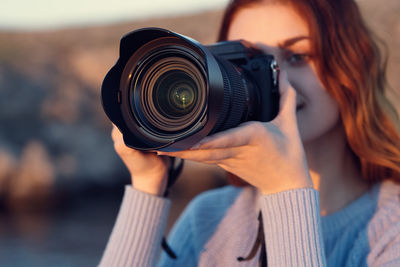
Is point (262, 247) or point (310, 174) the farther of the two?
point (310, 174)

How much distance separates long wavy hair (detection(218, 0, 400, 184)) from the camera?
46.9 inches

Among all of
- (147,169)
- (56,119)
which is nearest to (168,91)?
(147,169)

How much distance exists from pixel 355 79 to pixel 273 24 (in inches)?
9.6

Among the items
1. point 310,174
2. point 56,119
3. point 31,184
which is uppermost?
point 56,119

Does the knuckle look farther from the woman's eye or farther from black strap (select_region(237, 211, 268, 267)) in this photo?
the woman's eye

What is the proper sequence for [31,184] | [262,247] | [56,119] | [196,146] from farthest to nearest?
[56,119] < [31,184] < [262,247] < [196,146]

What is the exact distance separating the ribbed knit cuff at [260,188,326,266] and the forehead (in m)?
0.41

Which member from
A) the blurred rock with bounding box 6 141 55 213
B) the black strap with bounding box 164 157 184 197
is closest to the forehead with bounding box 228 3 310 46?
the black strap with bounding box 164 157 184 197

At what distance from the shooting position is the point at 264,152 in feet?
2.99

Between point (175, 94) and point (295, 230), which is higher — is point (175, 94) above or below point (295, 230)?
above

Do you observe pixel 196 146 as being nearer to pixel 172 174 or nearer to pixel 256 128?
pixel 256 128

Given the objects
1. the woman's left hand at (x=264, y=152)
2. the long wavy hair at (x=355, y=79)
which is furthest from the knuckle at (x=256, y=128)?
the long wavy hair at (x=355, y=79)

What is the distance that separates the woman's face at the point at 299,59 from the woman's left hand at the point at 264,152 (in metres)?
0.18

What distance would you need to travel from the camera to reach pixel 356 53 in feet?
4.01
